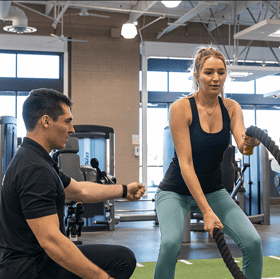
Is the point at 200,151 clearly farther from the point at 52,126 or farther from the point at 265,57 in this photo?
the point at 265,57

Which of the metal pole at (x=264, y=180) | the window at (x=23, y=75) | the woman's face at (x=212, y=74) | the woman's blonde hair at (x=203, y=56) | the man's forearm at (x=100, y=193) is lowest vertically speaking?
the metal pole at (x=264, y=180)

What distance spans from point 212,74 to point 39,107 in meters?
0.86

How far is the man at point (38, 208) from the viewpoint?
134 centimetres

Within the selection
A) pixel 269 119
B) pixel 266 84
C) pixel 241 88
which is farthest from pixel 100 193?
pixel 269 119

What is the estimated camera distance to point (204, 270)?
3.45m

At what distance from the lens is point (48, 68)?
10.4 metres

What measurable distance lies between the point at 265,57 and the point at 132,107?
438cm

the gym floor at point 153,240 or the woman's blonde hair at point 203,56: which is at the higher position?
the woman's blonde hair at point 203,56

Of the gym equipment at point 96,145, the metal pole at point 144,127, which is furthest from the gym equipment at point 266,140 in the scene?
the metal pole at point 144,127

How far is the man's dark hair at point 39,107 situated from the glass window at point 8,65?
9.28 meters

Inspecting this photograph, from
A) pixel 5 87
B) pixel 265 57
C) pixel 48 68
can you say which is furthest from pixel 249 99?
pixel 5 87

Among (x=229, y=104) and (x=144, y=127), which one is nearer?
(x=229, y=104)

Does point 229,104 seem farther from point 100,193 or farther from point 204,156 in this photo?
point 100,193

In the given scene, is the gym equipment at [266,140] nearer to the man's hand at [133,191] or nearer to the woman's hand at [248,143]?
the woman's hand at [248,143]
